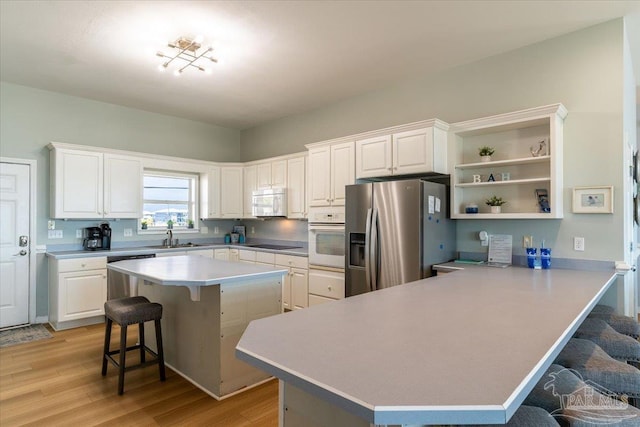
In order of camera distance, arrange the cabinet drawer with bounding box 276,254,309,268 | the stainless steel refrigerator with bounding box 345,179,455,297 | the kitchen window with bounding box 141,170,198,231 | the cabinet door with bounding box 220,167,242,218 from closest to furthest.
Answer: the stainless steel refrigerator with bounding box 345,179,455,297 → the cabinet drawer with bounding box 276,254,309,268 → the kitchen window with bounding box 141,170,198,231 → the cabinet door with bounding box 220,167,242,218

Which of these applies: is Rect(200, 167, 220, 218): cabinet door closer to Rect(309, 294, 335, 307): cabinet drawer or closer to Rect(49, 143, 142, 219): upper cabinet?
Rect(49, 143, 142, 219): upper cabinet

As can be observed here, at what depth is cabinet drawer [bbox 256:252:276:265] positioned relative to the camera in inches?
196

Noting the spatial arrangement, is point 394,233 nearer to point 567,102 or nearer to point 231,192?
point 567,102

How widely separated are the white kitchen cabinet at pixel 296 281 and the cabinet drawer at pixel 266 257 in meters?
0.13

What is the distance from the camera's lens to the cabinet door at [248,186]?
5812 millimetres

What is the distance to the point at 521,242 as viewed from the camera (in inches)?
133

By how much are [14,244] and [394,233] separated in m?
4.33

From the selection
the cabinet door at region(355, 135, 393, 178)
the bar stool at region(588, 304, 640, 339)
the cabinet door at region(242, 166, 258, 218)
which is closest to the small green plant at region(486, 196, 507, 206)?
the cabinet door at region(355, 135, 393, 178)

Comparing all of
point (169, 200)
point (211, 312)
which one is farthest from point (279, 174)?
point (211, 312)

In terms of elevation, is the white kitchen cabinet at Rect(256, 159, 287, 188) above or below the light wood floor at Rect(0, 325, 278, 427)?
above

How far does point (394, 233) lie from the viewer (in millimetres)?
3457

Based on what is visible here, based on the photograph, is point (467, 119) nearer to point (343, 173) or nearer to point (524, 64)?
point (524, 64)

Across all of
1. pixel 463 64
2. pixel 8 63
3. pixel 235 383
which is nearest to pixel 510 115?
pixel 463 64

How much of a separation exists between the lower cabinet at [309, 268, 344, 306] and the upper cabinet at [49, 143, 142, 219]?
2586 millimetres
